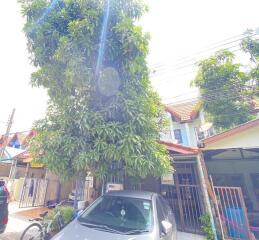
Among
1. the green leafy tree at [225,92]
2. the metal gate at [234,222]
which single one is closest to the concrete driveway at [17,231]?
the metal gate at [234,222]

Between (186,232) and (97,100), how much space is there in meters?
5.24

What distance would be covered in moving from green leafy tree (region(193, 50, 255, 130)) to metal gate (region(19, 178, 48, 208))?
10002 mm

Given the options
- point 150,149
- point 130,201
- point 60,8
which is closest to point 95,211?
point 130,201

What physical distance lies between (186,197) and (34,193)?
787cm

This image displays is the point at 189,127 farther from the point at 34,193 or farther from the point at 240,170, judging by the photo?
the point at 34,193

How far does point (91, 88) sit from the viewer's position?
480 centimetres

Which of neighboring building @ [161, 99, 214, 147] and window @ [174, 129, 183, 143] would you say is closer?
neighboring building @ [161, 99, 214, 147]

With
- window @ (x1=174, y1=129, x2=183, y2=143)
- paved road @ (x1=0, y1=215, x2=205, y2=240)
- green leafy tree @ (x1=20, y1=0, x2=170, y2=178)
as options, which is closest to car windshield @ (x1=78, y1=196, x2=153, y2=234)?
green leafy tree @ (x1=20, y1=0, x2=170, y2=178)

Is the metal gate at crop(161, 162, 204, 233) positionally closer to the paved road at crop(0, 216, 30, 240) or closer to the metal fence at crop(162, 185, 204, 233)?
the metal fence at crop(162, 185, 204, 233)

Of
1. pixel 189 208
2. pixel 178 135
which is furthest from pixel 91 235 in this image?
pixel 178 135

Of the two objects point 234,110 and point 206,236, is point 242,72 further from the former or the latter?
point 206,236

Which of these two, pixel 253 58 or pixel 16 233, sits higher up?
pixel 253 58

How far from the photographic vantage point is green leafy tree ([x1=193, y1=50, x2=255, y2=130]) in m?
9.56

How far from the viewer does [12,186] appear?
11.6 m
